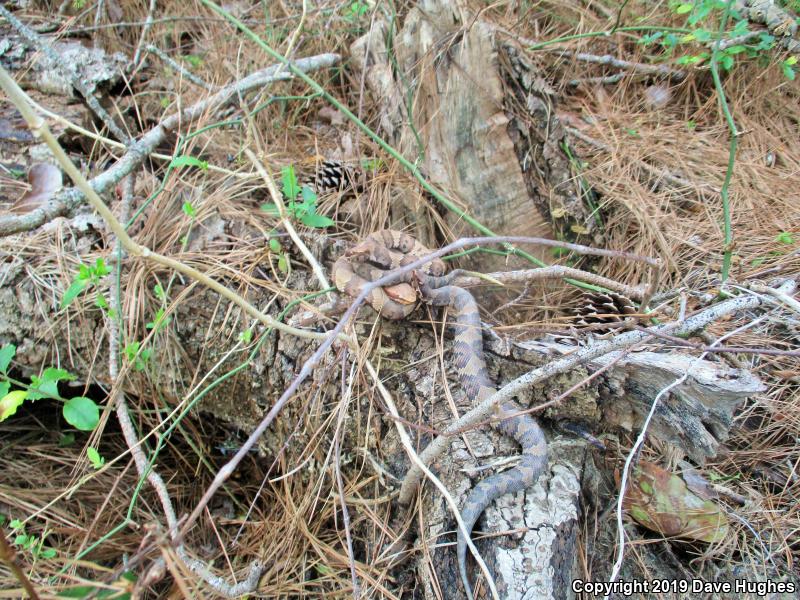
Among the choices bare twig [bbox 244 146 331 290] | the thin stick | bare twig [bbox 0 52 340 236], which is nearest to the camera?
the thin stick

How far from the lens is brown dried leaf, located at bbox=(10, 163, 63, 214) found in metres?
3.06

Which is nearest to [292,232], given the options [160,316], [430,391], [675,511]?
[160,316]

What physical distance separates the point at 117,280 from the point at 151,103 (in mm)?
1751

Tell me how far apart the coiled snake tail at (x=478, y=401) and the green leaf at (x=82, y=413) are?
1648 mm

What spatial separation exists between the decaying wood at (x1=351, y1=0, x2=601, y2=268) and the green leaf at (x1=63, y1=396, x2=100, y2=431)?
6.80 ft

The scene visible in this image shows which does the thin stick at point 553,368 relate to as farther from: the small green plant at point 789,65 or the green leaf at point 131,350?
the small green plant at point 789,65

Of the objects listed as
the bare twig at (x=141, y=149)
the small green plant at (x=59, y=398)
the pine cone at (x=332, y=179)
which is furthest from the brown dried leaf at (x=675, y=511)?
the bare twig at (x=141, y=149)

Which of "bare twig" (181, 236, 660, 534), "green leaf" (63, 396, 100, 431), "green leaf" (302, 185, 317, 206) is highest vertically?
"bare twig" (181, 236, 660, 534)

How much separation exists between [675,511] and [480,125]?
234 cm

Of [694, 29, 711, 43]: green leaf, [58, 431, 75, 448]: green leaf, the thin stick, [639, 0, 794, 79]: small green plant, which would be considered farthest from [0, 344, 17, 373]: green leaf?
[694, 29, 711, 43]: green leaf

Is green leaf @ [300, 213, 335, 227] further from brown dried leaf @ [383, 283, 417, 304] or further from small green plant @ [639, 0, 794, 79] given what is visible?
small green plant @ [639, 0, 794, 79]

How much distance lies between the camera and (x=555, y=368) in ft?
6.10

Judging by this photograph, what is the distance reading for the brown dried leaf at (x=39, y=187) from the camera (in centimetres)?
306

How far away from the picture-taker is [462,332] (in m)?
2.75
